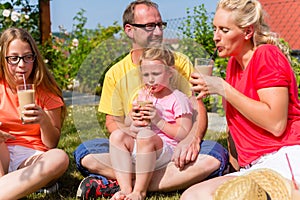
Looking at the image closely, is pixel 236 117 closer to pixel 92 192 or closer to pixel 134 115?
pixel 134 115

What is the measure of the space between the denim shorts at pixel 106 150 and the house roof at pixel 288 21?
5.15 m

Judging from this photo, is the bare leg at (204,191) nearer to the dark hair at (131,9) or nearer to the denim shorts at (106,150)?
the denim shorts at (106,150)

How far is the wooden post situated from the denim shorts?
4884mm

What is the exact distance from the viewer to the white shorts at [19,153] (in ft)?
9.68

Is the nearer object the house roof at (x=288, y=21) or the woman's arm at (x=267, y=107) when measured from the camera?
the woman's arm at (x=267, y=107)

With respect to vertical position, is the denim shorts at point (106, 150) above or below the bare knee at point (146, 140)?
below

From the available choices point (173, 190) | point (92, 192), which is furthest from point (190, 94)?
point (92, 192)

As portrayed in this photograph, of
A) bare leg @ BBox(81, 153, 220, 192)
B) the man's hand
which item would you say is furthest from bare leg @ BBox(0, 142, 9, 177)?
the man's hand

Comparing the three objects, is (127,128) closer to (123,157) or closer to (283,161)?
(123,157)

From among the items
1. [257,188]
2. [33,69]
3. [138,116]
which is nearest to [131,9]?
[33,69]

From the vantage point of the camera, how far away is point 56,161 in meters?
2.82

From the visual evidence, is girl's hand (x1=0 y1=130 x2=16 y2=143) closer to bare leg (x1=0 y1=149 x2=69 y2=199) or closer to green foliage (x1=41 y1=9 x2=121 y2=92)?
bare leg (x1=0 y1=149 x2=69 y2=199)

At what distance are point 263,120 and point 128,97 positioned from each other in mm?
981

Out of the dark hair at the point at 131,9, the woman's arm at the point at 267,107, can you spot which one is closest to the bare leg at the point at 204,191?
the woman's arm at the point at 267,107
